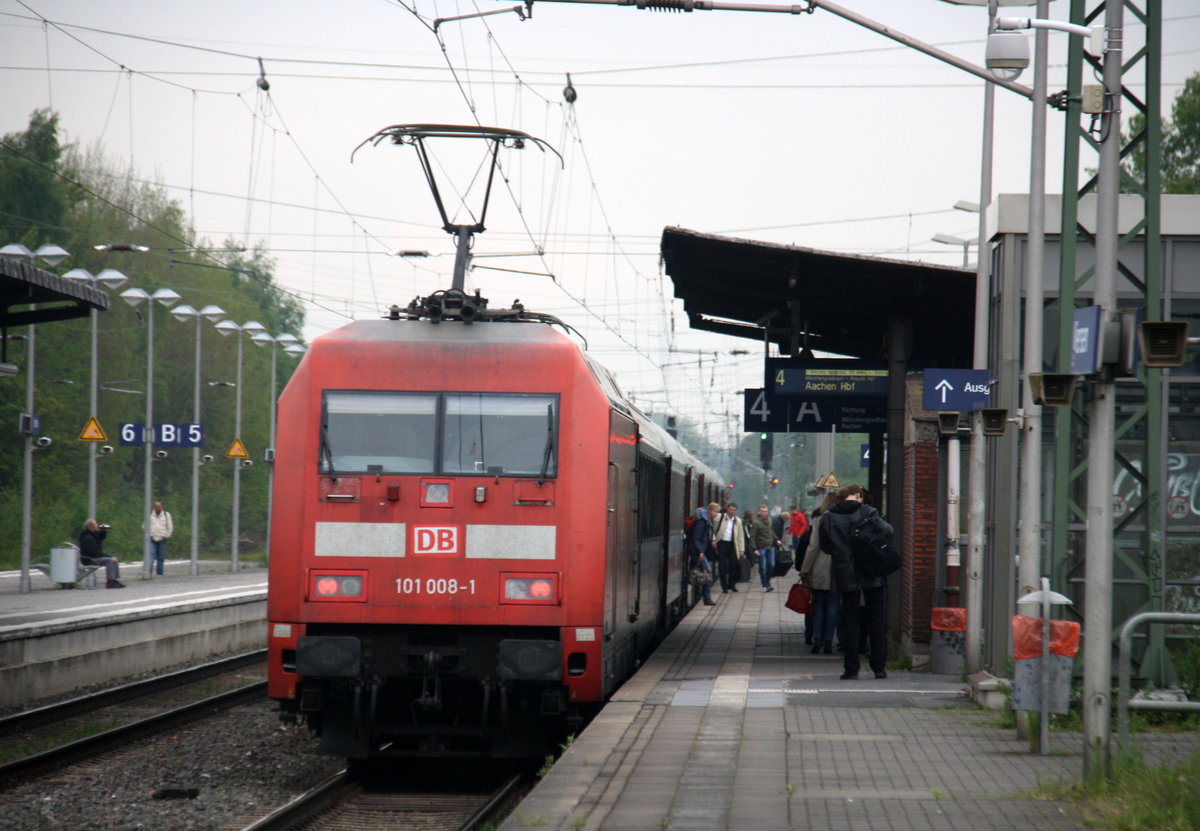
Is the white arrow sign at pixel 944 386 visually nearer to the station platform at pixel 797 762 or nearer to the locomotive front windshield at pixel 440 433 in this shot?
the station platform at pixel 797 762

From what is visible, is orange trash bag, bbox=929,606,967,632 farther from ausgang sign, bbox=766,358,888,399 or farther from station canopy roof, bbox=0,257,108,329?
station canopy roof, bbox=0,257,108,329

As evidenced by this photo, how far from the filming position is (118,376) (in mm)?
56875

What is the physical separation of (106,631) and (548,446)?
8789 millimetres

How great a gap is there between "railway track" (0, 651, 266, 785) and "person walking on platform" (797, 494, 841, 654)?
223 inches

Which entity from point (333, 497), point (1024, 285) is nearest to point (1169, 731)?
point (1024, 285)

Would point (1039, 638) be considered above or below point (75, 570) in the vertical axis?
above

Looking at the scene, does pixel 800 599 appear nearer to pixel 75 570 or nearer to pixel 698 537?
pixel 698 537

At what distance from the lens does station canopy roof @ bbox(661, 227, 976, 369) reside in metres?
15.3

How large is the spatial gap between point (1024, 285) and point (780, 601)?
17.2 m

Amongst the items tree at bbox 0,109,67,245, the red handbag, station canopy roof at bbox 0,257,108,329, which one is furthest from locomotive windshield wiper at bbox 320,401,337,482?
tree at bbox 0,109,67,245

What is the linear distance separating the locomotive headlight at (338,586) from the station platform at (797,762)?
5.68 feet

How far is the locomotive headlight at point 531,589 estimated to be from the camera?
9805 millimetres

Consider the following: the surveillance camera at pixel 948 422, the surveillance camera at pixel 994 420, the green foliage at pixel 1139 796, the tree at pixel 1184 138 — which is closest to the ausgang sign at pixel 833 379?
the surveillance camera at pixel 948 422

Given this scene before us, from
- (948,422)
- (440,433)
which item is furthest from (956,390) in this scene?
(440,433)
